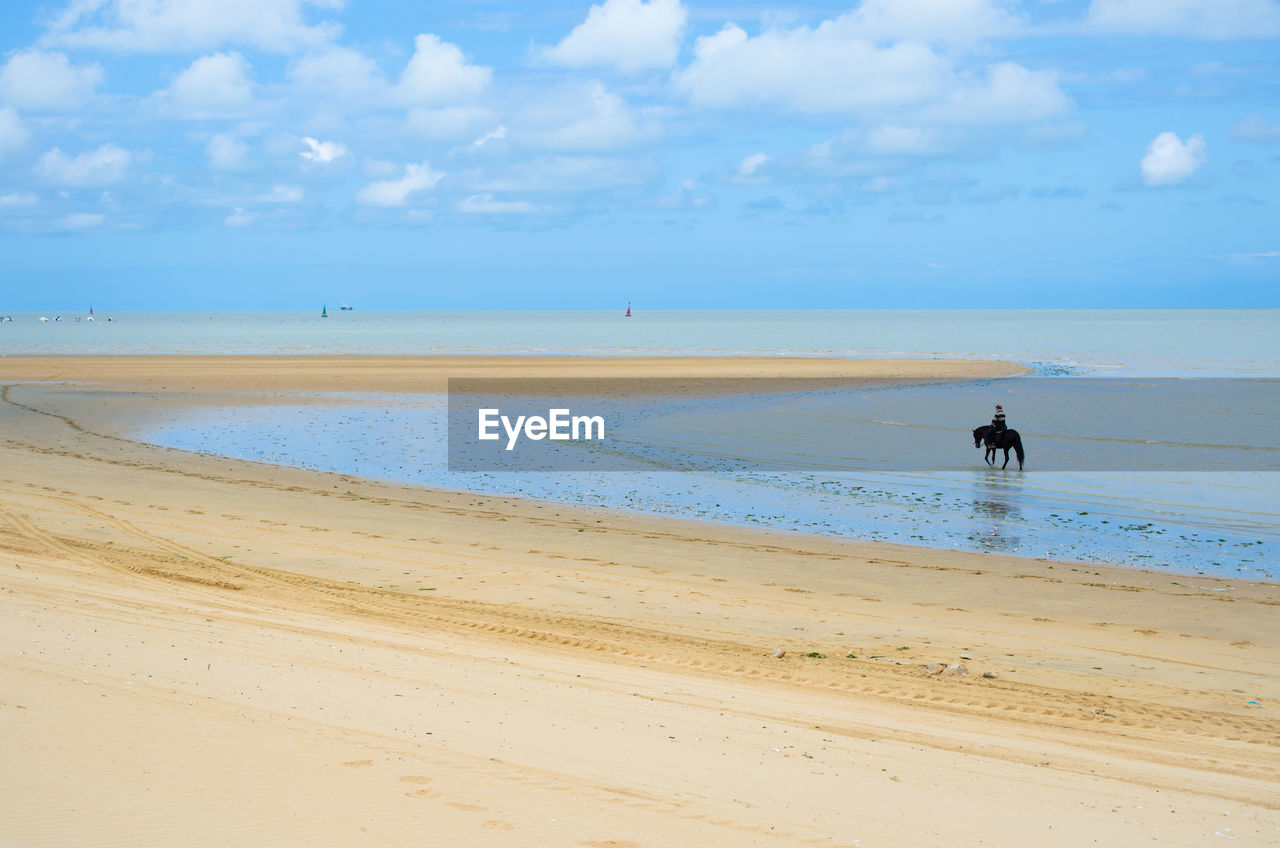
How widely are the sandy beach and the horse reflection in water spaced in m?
1.31

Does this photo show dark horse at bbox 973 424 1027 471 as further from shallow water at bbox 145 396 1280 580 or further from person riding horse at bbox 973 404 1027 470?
shallow water at bbox 145 396 1280 580

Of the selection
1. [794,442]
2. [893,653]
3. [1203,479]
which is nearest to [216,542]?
[893,653]

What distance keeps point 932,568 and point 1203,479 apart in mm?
10272

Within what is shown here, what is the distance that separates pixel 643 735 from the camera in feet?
20.6

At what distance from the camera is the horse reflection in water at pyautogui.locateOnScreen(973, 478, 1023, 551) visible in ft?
46.5

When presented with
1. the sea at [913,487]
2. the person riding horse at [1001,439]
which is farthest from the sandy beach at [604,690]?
the person riding horse at [1001,439]

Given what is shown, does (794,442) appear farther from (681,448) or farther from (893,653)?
(893,653)

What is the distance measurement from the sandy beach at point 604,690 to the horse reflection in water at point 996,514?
131 cm

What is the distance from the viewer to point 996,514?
1622 centimetres

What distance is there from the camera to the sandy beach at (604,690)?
5.18m

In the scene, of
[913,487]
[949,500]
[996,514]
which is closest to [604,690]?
[996,514]

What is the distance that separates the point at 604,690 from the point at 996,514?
10.7m

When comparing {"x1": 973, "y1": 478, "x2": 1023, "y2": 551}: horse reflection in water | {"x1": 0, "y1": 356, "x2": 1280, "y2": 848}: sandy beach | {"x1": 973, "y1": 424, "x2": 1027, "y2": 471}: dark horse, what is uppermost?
{"x1": 973, "y1": 424, "x2": 1027, "y2": 471}: dark horse

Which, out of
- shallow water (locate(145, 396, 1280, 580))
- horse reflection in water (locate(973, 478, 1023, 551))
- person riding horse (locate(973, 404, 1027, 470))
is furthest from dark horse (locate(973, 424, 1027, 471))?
horse reflection in water (locate(973, 478, 1023, 551))
